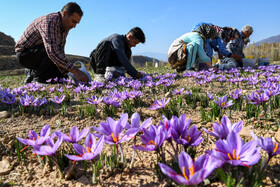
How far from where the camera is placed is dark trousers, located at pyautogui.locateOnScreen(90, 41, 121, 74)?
4547 mm

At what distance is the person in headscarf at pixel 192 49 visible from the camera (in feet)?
17.1

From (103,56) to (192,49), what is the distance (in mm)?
2621

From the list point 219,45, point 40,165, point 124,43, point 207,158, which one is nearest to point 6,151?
point 40,165

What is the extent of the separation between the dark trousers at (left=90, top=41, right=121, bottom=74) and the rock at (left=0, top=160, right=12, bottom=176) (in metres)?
3.68

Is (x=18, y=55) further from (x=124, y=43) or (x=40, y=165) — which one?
(x=40, y=165)

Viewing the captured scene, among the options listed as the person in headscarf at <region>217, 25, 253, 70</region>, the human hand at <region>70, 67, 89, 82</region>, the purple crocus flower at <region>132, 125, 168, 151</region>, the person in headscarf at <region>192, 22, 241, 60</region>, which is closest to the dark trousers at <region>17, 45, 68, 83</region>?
the human hand at <region>70, 67, 89, 82</region>

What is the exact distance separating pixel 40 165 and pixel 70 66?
8.41 ft

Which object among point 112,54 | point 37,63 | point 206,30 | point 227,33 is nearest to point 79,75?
point 37,63

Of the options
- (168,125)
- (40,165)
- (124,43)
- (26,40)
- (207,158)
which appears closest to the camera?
(207,158)

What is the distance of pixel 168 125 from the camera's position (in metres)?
0.95

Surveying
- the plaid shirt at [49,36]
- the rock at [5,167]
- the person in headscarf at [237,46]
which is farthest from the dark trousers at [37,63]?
the person in headscarf at [237,46]

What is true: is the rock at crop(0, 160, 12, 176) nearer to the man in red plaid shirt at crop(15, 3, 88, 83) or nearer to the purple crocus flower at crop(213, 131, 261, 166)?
the purple crocus flower at crop(213, 131, 261, 166)

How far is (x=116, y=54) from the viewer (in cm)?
454

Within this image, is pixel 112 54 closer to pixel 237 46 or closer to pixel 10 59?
pixel 237 46
